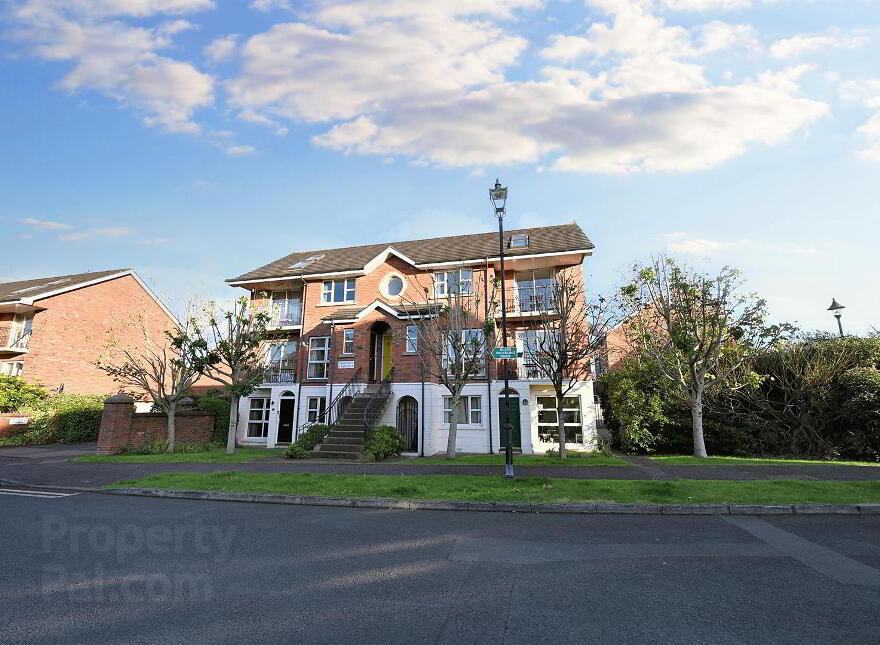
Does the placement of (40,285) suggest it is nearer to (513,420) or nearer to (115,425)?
(115,425)

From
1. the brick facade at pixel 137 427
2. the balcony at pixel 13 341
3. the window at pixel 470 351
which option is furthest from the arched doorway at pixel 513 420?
the balcony at pixel 13 341

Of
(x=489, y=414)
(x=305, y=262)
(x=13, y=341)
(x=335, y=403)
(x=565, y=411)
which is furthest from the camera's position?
(x=305, y=262)

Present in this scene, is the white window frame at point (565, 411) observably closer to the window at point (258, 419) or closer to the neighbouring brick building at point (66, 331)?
the window at point (258, 419)

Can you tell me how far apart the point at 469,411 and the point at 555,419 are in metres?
3.99

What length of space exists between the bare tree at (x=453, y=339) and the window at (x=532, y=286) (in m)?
2.24

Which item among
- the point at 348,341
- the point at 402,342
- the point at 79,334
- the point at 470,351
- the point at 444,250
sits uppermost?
the point at 444,250

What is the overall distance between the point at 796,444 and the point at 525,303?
11.9 meters

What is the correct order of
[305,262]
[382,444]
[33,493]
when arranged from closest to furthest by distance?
[33,493] < [382,444] < [305,262]

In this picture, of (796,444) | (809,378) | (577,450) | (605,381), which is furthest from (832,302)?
(577,450)

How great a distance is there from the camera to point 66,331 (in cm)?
2844

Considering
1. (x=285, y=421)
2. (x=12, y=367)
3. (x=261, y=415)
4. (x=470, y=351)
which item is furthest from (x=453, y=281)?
(x=12, y=367)

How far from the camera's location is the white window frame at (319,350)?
23312 mm

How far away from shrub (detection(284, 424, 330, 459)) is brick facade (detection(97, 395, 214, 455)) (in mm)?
5998

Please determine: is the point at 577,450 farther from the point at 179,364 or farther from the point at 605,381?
the point at 179,364
